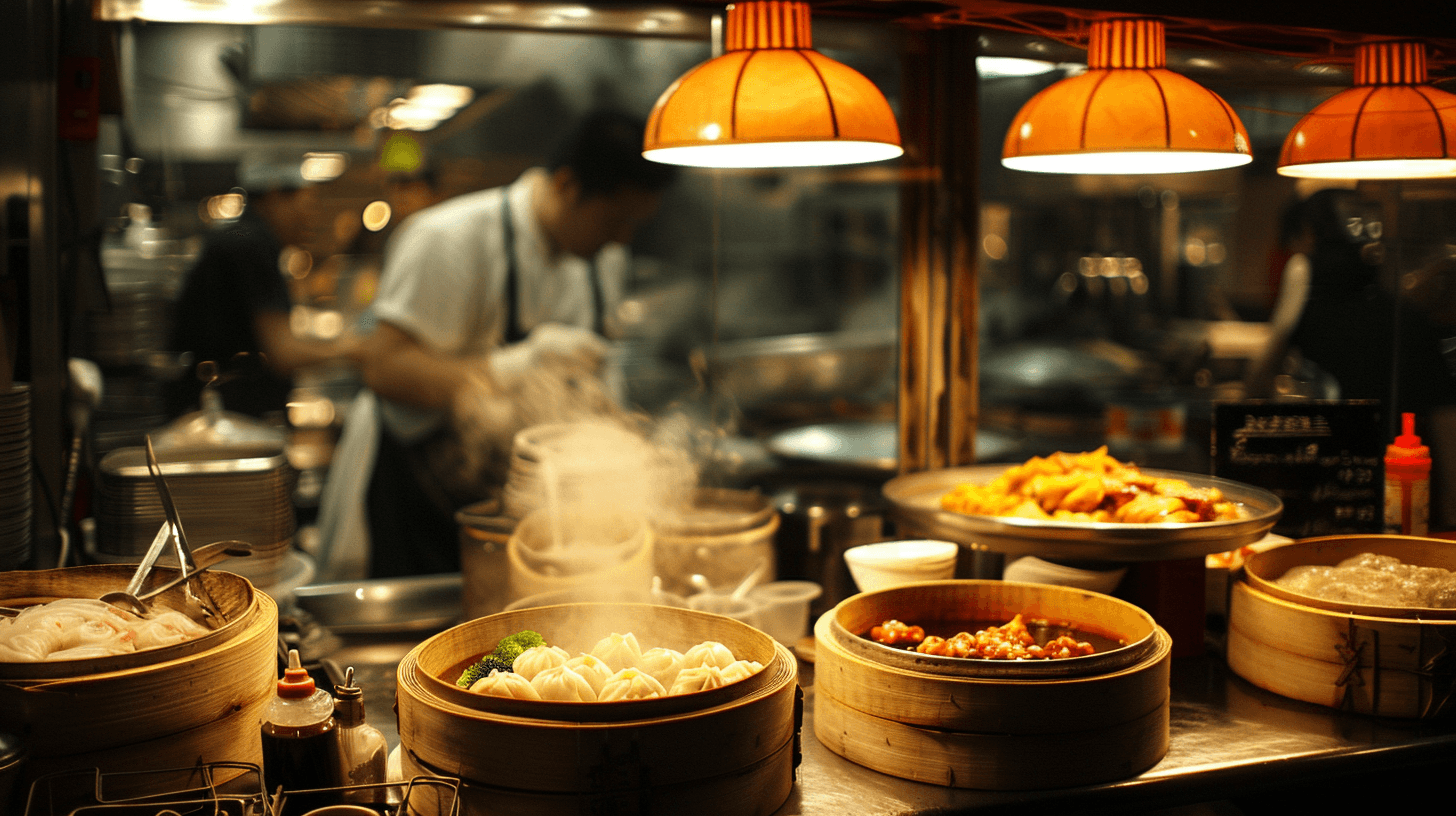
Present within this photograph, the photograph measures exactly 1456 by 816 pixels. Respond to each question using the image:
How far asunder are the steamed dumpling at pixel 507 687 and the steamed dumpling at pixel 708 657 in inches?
10.4

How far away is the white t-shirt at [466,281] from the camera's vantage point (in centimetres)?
393

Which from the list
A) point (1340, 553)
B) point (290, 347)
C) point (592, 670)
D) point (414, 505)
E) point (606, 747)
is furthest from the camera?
point (290, 347)

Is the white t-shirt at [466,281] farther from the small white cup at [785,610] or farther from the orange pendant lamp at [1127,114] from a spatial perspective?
the orange pendant lamp at [1127,114]

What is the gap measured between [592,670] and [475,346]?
2.65 metres

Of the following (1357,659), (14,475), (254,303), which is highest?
(254,303)

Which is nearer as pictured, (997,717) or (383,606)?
(997,717)

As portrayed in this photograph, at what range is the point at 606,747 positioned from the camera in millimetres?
1485

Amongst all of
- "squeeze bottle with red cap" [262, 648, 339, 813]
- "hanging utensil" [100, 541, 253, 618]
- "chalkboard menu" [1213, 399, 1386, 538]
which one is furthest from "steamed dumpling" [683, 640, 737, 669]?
"chalkboard menu" [1213, 399, 1386, 538]

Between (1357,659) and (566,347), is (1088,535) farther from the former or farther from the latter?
(566,347)

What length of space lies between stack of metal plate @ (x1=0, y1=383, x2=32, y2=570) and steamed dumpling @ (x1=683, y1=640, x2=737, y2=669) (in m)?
1.37

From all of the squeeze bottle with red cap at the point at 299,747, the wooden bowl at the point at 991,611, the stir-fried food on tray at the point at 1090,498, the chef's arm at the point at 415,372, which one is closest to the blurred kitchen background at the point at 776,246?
the stir-fried food on tray at the point at 1090,498

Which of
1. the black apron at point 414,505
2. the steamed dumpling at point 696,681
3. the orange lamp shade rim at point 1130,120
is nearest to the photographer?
the steamed dumpling at point 696,681

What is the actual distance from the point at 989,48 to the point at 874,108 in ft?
4.55

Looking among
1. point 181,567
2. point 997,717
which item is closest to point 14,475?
point 181,567
